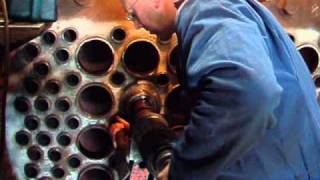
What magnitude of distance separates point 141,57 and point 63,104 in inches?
9.0

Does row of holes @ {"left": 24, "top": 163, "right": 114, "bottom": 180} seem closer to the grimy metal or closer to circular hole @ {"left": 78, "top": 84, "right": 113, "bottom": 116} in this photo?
the grimy metal

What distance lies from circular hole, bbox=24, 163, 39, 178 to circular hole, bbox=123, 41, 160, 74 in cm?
33

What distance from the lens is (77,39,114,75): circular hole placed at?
1.43 metres

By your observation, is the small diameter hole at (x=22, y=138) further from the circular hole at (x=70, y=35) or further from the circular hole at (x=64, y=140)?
the circular hole at (x=70, y=35)

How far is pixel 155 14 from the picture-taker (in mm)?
1029

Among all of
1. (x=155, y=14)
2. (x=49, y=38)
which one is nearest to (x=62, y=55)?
(x=49, y=38)

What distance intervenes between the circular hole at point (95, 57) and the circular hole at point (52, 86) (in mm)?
74

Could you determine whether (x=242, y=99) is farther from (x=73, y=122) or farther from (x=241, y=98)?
(x=73, y=122)

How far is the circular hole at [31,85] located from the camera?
1.41 meters

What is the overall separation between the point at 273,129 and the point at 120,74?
614mm

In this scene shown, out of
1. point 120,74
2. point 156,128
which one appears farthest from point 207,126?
point 120,74

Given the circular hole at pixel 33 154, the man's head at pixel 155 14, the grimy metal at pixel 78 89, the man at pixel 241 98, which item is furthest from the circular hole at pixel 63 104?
the man at pixel 241 98

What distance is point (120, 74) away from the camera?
4.71 feet

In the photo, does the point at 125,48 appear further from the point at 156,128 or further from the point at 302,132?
the point at 302,132
